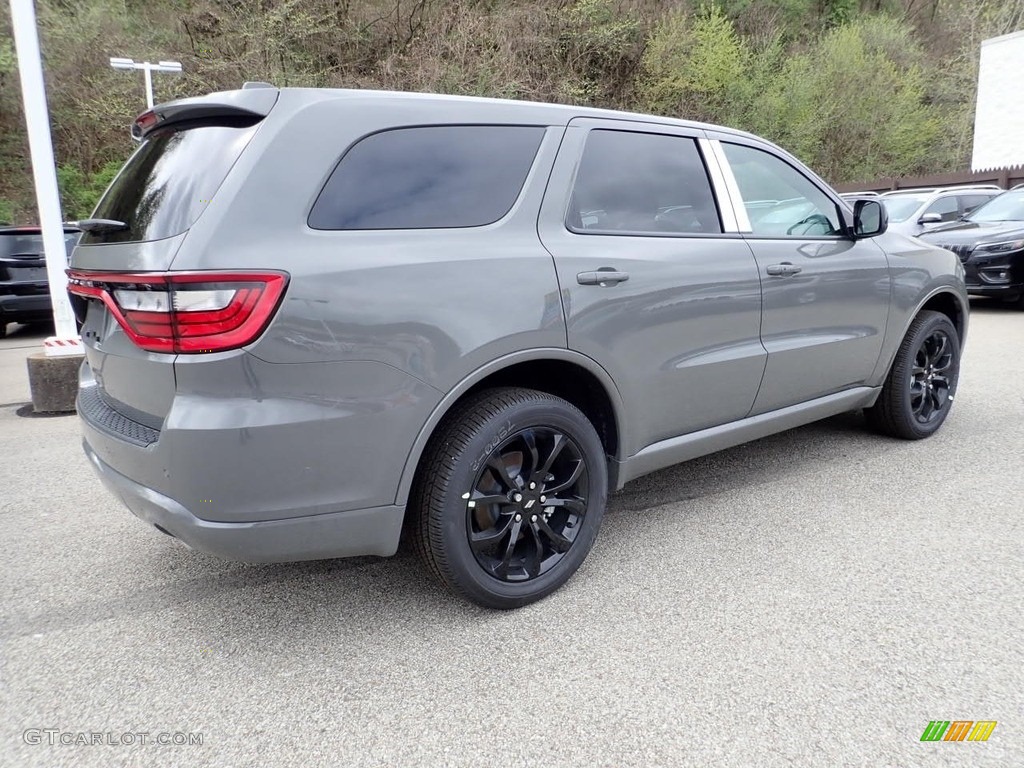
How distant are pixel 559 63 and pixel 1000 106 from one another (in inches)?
647

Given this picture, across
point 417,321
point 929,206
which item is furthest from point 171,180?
point 929,206

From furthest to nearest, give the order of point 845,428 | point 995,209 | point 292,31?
point 292,31, point 995,209, point 845,428

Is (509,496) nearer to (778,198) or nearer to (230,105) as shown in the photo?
(230,105)

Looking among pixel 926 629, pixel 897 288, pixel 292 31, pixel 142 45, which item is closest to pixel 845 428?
pixel 897 288

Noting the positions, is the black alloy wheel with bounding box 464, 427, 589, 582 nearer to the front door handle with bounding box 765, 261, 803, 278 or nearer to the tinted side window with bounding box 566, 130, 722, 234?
the tinted side window with bounding box 566, 130, 722, 234

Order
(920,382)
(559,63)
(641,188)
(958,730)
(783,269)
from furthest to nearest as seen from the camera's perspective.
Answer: (559,63) < (920,382) < (783,269) < (641,188) < (958,730)

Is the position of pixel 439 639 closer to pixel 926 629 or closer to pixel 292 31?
pixel 926 629

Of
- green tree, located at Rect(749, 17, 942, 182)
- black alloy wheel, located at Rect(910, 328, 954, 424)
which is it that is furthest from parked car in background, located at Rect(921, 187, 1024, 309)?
green tree, located at Rect(749, 17, 942, 182)

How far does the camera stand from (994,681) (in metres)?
2.16

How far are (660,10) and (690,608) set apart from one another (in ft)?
99.8

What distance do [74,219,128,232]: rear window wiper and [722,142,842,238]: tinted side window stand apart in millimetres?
2532

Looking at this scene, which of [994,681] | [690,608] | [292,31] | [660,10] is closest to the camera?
[994,681]

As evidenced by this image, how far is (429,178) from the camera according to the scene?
2428 millimetres

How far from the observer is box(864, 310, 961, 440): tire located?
13.9ft
